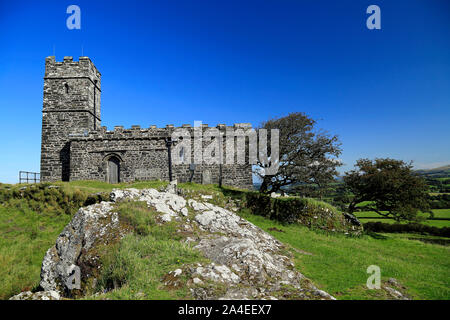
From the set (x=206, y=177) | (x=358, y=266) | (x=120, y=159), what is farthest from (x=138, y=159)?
(x=358, y=266)

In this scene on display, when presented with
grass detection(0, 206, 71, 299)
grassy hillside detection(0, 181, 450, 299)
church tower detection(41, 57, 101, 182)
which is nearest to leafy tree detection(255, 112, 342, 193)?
grassy hillside detection(0, 181, 450, 299)

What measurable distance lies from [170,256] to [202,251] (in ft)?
3.11

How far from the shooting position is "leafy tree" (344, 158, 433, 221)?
18375 mm

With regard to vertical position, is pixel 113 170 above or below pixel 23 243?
above

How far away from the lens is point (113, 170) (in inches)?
868

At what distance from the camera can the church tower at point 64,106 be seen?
2269 cm

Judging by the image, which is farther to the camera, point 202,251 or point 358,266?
point 358,266

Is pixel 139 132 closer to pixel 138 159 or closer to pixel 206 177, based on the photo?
pixel 138 159

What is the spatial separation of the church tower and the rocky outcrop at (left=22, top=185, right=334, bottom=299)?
754 inches

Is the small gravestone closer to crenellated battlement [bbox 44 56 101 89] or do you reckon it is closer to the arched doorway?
the arched doorway

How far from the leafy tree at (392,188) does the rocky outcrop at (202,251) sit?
16.1 m

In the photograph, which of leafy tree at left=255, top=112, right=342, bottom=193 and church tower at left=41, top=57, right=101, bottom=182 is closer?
leafy tree at left=255, top=112, right=342, bottom=193

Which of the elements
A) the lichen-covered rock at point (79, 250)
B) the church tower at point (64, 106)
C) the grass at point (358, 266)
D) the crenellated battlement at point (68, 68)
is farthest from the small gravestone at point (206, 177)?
the crenellated battlement at point (68, 68)
